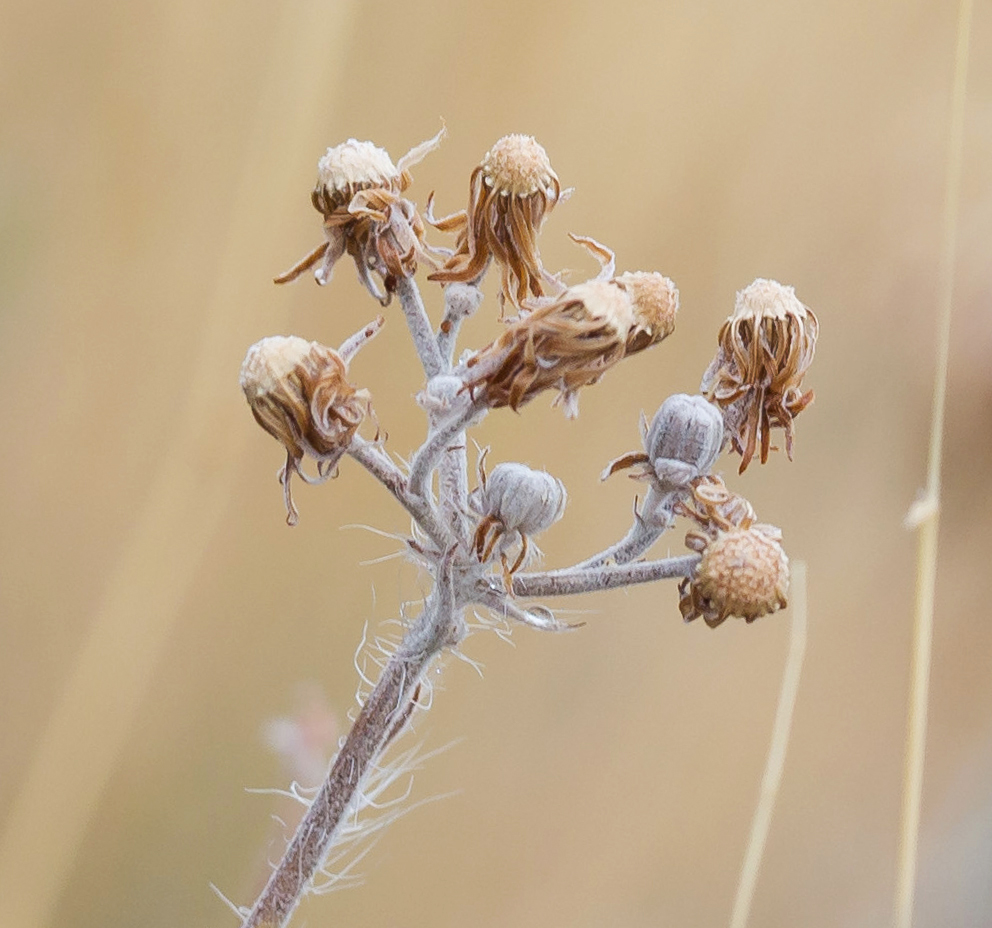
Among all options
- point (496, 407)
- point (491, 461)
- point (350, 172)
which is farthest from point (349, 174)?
point (491, 461)

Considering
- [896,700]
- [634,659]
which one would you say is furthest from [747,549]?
[896,700]

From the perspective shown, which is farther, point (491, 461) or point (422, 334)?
point (491, 461)

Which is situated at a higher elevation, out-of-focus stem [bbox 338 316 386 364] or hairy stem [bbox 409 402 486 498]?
out-of-focus stem [bbox 338 316 386 364]

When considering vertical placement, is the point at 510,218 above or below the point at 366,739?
above

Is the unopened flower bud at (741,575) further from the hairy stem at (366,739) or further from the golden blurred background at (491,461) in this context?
the golden blurred background at (491,461)

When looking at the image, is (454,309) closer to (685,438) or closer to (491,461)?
(685,438)

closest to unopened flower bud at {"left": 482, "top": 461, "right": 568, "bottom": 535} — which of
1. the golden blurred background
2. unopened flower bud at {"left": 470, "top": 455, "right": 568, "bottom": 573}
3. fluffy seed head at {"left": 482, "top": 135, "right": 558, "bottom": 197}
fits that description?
unopened flower bud at {"left": 470, "top": 455, "right": 568, "bottom": 573}

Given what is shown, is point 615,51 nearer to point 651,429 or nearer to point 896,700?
point 651,429

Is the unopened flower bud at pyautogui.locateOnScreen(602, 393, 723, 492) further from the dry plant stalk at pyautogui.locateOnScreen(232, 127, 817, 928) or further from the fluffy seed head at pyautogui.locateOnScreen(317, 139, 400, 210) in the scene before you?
the fluffy seed head at pyautogui.locateOnScreen(317, 139, 400, 210)
